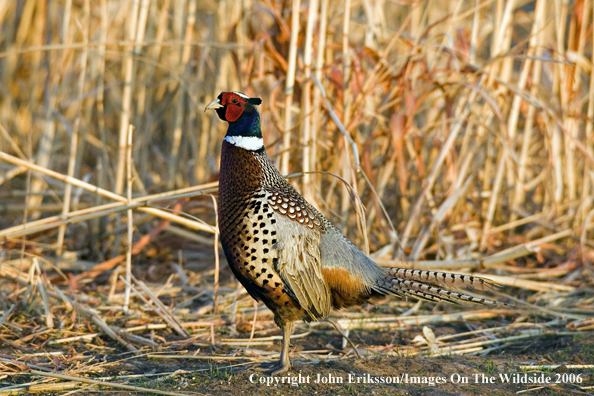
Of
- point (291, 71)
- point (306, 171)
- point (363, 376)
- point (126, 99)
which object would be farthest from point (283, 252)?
point (126, 99)

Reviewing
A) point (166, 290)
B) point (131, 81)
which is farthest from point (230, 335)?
point (131, 81)

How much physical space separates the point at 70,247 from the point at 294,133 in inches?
85.9

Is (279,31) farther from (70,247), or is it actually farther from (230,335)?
(70,247)

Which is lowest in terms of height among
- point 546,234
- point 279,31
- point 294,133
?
point 546,234

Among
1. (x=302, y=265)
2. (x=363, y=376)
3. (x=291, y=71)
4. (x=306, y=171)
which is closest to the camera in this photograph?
(x=363, y=376)

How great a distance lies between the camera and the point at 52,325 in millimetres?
3514

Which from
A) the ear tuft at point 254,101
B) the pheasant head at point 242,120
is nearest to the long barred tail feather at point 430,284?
the pheasant head at point 242,120

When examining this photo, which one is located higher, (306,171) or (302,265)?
(306,171)

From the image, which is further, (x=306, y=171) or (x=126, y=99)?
(x=126, y=99)

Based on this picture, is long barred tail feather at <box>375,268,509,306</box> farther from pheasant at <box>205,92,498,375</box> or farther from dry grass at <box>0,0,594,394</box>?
dry grass at <box>0,0,594,394</box>

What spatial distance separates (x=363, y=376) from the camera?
2.91 meters

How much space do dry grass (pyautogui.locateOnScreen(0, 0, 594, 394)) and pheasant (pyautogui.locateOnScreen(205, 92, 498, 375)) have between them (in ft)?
0.79

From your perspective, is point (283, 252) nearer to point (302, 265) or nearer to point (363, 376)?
point (302, 265)

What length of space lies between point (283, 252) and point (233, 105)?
0.77 meters
